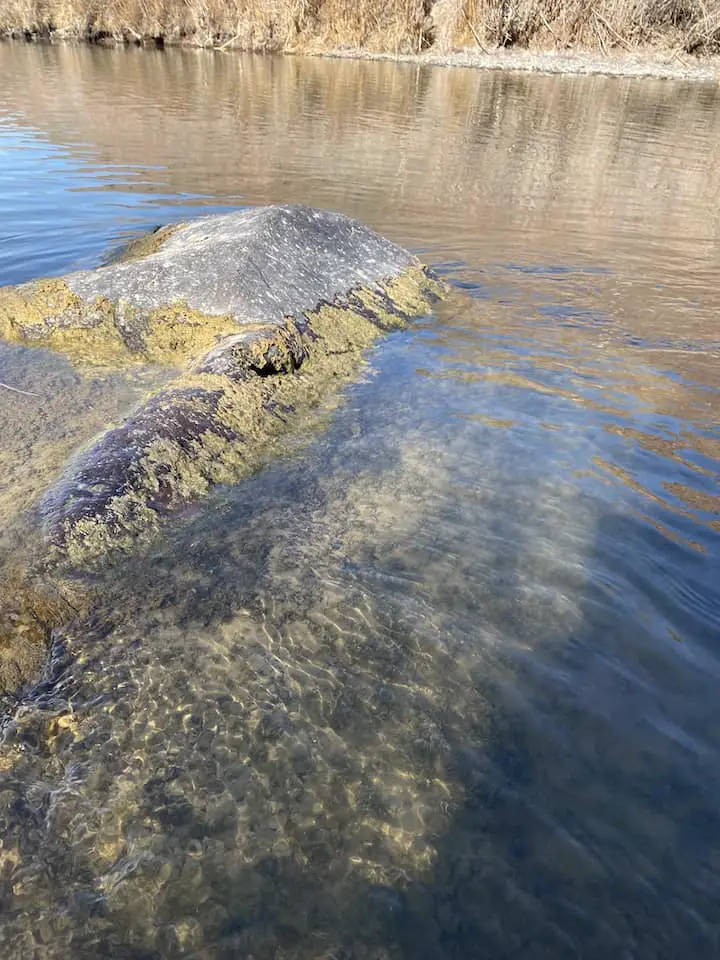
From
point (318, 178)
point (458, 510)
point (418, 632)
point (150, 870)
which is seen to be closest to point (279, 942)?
point (150, 870)

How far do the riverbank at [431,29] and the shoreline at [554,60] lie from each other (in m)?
0.04

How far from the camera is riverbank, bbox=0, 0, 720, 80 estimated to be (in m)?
28.2

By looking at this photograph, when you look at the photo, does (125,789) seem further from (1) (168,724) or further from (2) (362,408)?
(2) (362,408)

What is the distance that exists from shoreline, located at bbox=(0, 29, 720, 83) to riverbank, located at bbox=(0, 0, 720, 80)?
0.04 m

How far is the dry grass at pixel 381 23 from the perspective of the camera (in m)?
28.1

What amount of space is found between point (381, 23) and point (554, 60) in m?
8.22

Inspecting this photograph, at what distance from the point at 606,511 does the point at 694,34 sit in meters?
33.3

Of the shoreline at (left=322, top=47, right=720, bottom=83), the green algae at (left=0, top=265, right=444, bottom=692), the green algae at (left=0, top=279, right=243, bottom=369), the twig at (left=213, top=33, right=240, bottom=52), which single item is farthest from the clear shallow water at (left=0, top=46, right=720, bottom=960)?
the twig at (left=213, top=33, right=240, bottom=52)

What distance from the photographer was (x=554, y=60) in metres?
29.1

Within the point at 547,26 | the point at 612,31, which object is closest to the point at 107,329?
the point at 547,26

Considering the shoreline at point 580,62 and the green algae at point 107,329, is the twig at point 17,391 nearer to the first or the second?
the green algae at point 107,329

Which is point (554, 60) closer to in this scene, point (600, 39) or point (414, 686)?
point (600, 39)

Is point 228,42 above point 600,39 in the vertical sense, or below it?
below

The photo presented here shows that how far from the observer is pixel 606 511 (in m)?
3.71
